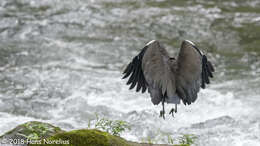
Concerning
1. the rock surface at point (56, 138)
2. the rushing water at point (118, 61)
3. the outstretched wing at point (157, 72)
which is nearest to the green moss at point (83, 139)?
the rock surface at point (56, 138)

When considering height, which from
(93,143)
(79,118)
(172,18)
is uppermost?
(172,18)

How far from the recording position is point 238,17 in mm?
13594

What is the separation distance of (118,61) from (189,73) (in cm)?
534

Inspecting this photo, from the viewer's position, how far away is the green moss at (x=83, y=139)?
14.0 ft

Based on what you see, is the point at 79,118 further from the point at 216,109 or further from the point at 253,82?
the point at 253,82

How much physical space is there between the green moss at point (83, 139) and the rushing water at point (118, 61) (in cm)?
233

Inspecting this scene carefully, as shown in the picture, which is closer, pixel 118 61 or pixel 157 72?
pixel 157 72

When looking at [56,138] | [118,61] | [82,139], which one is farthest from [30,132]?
[118,61]

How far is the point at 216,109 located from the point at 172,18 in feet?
17.9

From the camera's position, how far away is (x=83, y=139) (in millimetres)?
4363

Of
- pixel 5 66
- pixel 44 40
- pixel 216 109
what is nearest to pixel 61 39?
pixel 44 40

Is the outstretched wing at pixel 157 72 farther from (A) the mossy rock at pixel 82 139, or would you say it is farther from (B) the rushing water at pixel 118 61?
(A) the mossy rock at pixel 82 139

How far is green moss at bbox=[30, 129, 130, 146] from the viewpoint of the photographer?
4281 millimetres

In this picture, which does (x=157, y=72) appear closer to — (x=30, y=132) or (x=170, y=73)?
(x=170, y=73)
